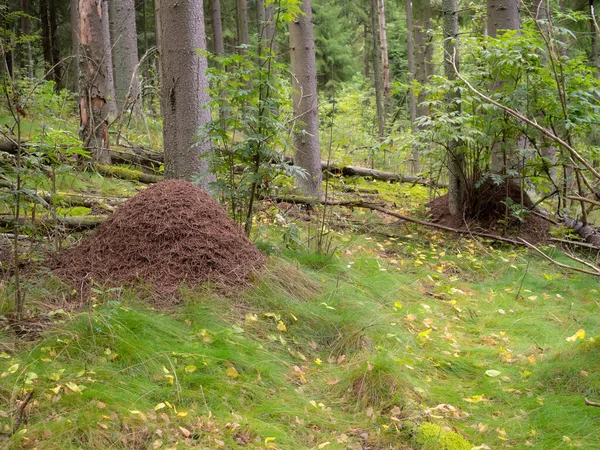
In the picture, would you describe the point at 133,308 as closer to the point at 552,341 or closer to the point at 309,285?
the point at 309,285

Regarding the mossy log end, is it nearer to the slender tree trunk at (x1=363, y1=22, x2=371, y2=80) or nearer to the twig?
the twig

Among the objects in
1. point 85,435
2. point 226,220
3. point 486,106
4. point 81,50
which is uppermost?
point 81,50

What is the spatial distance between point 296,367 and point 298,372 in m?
0.06

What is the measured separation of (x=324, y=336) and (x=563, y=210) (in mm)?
4908

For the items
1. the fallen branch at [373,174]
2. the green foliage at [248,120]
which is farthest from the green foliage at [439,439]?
the fallen branch at [373,174]

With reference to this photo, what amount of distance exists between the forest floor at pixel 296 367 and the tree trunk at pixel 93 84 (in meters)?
4.13

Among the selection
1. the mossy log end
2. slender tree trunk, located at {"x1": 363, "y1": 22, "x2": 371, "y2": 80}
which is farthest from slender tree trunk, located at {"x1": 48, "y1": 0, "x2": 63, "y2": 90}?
slender tree trunk, located at {"x1": 363, "y1": 22, "x2": 371, "y2": 80}

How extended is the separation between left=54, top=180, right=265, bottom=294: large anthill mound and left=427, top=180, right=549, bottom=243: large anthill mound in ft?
12.7

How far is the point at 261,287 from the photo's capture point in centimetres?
476

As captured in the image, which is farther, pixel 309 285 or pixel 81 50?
pixel 81 50

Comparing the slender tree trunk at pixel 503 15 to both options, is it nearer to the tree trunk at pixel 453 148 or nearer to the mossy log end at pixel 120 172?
the tree trunk at pixel 453 148

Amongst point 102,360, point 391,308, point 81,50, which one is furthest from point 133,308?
point 81,50

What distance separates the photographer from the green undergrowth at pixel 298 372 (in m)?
3.03

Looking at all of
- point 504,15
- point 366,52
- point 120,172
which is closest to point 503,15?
point 504,15
